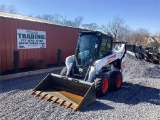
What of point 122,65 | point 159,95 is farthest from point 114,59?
point 159,95

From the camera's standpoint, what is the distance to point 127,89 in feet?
22.6

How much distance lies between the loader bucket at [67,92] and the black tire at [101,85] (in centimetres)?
42

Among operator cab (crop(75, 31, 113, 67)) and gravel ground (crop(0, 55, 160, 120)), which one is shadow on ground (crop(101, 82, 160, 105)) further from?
operator cab (crop(75, 31, 113, 67))

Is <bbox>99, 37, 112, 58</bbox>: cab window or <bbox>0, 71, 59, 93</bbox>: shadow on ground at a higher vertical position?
<bbox>99, 37, 112, 58</bbox>: cab window

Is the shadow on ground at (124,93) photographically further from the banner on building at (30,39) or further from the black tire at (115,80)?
the banner on building at (30,39)

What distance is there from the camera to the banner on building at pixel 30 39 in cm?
934

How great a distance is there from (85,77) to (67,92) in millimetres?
772

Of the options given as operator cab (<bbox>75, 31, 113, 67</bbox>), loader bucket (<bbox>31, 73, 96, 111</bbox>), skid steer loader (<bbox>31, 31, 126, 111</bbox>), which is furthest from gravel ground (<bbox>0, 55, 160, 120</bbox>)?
operator cab (<bbox>75, 31, 113, 67</bbox>)

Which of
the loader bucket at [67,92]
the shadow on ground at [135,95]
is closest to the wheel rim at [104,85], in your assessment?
the shadow on ground at [135,95]

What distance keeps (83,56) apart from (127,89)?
7.55ft

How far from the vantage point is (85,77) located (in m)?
5.72

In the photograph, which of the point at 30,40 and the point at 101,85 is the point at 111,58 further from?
the point at 30,40

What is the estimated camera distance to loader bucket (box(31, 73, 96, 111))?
4.79 metres

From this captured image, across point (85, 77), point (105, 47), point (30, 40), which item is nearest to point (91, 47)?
point (105, 47)
